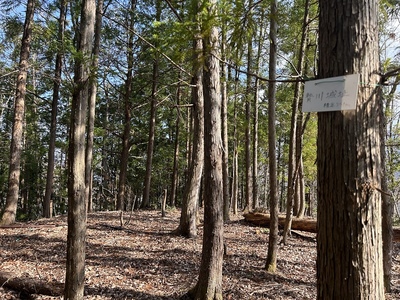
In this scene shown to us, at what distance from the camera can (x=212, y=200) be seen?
13.8ft

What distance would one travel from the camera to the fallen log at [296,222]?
28.2 feet

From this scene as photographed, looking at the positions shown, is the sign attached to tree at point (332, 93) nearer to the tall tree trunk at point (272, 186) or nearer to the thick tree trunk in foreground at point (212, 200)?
the thick tree trunk in foreground at point (212, 200)

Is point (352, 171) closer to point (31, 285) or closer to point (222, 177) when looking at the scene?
point (222, 177)

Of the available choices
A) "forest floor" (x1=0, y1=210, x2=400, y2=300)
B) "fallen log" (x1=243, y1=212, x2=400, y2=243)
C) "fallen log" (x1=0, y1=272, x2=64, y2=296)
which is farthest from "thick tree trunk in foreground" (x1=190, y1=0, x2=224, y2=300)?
"fallen log" (x1=243, y1=212, x2=400, y2=243)

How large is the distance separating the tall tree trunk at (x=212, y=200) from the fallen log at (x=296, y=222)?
5645mm

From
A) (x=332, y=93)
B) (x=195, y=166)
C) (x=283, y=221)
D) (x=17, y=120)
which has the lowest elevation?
(x=283, y=221)

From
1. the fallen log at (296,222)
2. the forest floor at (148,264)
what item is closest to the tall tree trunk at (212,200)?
the forest floor at (148,264)

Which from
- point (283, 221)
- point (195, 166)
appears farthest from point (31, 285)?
point (283, 221)

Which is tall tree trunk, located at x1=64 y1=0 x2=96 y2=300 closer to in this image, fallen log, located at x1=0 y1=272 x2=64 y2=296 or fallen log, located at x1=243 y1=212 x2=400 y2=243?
fallen log, located at x1=0 y1=272 x2=64 y2=296

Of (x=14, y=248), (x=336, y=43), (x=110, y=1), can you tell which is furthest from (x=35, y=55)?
(x=336, y=43)

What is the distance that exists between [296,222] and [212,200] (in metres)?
6.19

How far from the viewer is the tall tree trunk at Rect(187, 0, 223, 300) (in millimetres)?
4082

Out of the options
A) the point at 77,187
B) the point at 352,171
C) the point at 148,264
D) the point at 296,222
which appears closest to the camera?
the point at 352,171

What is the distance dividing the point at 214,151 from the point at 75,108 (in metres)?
1.87
